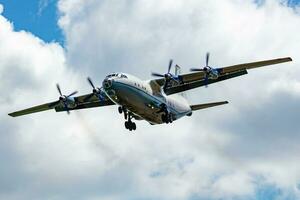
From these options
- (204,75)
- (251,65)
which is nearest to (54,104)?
(204,75)

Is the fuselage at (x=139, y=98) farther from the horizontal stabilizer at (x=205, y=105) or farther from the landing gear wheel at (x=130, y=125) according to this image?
the horizontal stabilizer at (x=205, y=105)

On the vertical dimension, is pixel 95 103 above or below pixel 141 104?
above

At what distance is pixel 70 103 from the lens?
76.0 meters

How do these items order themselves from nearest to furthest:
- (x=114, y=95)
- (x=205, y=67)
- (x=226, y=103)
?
(x=114, y=95), (x=205, y=67), (x=226, y=103)

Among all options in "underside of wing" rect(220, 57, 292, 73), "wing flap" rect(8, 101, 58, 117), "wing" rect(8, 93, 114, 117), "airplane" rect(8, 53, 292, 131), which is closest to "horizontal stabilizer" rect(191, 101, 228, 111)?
"airplane" rect(8, 53, 292, 131)

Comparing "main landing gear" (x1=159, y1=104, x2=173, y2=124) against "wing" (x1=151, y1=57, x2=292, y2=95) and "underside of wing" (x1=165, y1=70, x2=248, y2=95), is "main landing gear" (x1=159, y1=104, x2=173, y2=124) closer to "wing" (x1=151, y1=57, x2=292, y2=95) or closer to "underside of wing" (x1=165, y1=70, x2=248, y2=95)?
A: "wing" (x1=151, y1=57, x2=292, y2=95)

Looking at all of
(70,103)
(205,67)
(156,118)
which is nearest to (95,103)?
(70,103)

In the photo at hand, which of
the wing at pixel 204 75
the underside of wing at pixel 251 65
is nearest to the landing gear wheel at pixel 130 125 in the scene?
the wing at pixel 204 75

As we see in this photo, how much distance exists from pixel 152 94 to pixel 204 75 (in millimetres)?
6431

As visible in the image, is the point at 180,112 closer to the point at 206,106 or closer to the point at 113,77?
the point at 206,106

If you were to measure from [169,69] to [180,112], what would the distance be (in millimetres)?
5944

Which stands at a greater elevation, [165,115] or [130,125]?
[130,125]

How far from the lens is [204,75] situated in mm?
71000

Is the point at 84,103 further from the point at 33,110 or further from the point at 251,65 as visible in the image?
the point at 251,65
